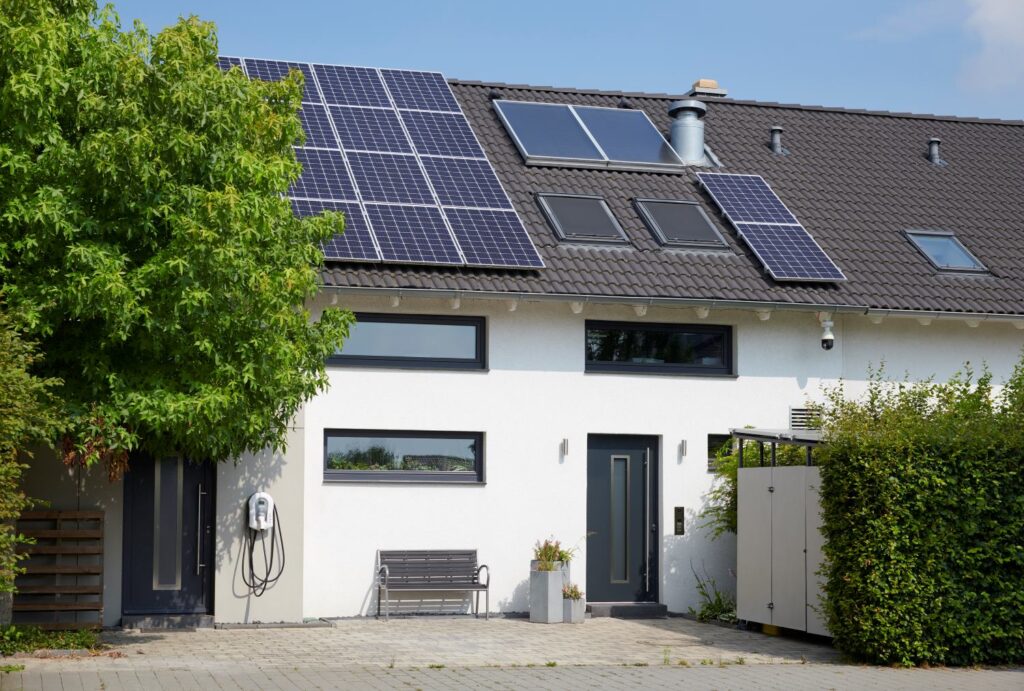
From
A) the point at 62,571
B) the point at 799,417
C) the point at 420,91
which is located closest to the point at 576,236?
the point at 799,417

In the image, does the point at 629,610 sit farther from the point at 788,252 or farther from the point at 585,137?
the point at 585,137

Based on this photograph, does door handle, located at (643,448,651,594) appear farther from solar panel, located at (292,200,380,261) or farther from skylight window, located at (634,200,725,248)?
solar panel, located at (292,200,380,261)

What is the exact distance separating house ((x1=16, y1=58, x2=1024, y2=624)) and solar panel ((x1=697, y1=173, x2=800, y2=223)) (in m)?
0.04

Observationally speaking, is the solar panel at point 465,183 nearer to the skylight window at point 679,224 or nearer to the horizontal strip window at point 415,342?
the horizontal strip window at point 415,342

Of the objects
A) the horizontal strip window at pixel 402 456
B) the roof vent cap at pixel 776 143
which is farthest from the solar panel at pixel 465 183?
the roof vent cap at pixel 776 143

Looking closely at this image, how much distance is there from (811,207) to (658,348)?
13.1 ft

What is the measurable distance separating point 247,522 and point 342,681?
466cm

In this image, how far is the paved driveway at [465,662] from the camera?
11.2 meters

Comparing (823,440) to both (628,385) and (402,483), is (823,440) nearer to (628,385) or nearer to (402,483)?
(628,385)

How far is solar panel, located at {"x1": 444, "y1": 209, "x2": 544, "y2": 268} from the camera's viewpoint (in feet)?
53.3

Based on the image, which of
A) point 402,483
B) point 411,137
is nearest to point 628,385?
point 402,483

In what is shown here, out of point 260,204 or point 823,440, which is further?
point 823,440

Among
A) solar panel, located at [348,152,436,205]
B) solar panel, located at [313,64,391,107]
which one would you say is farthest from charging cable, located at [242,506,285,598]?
solar panel, located at [313,64,391,107]

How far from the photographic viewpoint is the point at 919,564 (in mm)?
12625
